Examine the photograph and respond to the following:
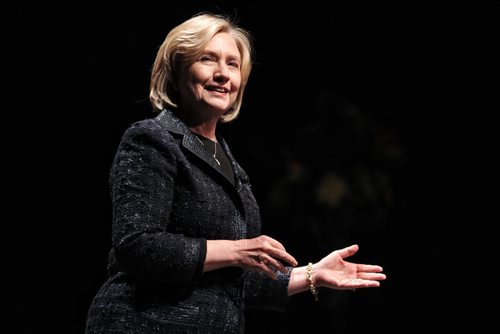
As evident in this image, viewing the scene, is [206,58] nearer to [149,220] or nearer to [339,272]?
[149,220]

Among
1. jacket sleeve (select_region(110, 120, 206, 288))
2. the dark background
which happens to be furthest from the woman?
the dark background

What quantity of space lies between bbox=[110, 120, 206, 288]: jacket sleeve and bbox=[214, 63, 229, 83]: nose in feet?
0.73

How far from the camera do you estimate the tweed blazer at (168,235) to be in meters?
1.12

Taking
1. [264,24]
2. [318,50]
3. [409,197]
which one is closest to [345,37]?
[318,50]

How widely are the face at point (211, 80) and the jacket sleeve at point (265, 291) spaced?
343 millimetres

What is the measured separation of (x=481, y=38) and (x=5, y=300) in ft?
5.73

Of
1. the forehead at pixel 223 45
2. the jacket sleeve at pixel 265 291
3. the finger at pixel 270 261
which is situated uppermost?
the forehead at pixel 223 45

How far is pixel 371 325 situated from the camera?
7.70 ft

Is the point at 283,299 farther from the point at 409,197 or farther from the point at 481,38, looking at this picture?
the point at 481,38

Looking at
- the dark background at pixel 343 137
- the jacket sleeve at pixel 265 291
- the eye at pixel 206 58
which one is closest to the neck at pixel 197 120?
the eye at pixel 206 58

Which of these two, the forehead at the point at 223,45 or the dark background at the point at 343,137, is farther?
the dark background at the point at 343,137

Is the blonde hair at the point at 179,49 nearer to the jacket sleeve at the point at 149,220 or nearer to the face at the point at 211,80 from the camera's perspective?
the face at the point at 211,80

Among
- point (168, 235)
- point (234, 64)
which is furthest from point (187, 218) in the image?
point (234, 64)

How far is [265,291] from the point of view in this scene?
144 cm
